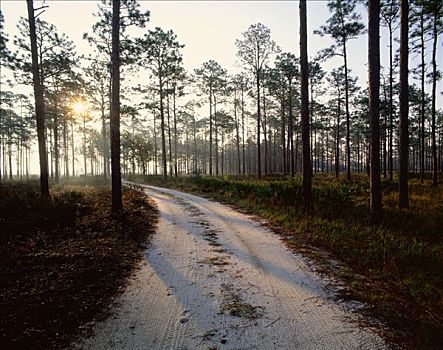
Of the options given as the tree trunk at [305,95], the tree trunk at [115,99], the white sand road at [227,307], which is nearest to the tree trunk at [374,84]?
the tree trunk at [305,95]

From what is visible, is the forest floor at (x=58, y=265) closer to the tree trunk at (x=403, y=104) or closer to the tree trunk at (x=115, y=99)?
the tree trunk at (x=115, y=99)

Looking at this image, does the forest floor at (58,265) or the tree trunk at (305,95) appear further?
the tree trunk at (305,95)

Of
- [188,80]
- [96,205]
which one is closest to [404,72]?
[96,205]

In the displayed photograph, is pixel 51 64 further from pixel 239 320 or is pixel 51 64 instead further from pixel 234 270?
pixel 239 320

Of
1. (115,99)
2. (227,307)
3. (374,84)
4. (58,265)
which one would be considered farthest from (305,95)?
(58,265)

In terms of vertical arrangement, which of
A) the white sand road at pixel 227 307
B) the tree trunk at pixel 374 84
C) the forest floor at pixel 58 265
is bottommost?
the white sand road at pixel 227 307

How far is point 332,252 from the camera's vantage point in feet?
21.2

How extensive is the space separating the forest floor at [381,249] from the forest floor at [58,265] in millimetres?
4119

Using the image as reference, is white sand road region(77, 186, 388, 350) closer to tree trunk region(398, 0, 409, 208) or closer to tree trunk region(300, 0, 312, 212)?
tree trunk region(300, 0, 312, 212)

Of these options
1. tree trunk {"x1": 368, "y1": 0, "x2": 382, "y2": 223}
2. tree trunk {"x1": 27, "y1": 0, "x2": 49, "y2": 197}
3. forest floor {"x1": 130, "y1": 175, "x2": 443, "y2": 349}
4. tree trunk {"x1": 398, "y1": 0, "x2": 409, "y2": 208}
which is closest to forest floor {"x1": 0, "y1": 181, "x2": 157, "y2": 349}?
tree trunk {"x1": 27, "y1": 0, "x2": 49, "y2": 197}

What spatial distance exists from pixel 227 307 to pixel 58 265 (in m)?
3.77

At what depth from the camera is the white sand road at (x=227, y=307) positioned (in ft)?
10.3

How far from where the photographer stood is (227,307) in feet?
12.7

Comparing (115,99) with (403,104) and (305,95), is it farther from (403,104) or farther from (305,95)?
(403,104)
